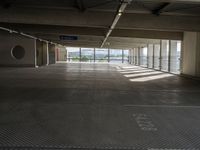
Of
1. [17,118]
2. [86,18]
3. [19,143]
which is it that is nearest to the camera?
[19,143]

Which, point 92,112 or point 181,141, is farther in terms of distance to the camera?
point 92,112

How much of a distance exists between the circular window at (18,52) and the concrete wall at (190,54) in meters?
14.8

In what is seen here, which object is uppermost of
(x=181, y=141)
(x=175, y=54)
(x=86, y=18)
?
(x=86, y=18)

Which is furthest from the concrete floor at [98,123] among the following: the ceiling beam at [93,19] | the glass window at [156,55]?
the glass window at [156,55]

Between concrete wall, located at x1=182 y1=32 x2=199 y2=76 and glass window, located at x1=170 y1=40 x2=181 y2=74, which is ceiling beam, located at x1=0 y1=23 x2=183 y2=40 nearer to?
concrete wall, located at x1=182 y1=32 x2=199 y2=76

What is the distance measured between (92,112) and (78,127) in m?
1.12

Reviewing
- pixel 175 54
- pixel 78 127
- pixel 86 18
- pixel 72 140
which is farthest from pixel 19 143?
pixel 175 54

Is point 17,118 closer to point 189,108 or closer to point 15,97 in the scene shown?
point 15,97

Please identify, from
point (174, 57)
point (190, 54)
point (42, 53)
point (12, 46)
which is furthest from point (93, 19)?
point (42, 53)

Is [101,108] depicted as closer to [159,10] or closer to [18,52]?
[159,10]

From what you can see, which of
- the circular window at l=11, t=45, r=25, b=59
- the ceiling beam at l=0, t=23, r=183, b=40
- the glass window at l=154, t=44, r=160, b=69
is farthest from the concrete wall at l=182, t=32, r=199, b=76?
the circular window at l=11, t=45, r=25, b=59

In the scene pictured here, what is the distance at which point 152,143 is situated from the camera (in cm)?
354

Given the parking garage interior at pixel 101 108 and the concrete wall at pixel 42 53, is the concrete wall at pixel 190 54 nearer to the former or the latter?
the parking garage interior at pixel 101 108

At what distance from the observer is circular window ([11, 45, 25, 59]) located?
24078 millimetres
